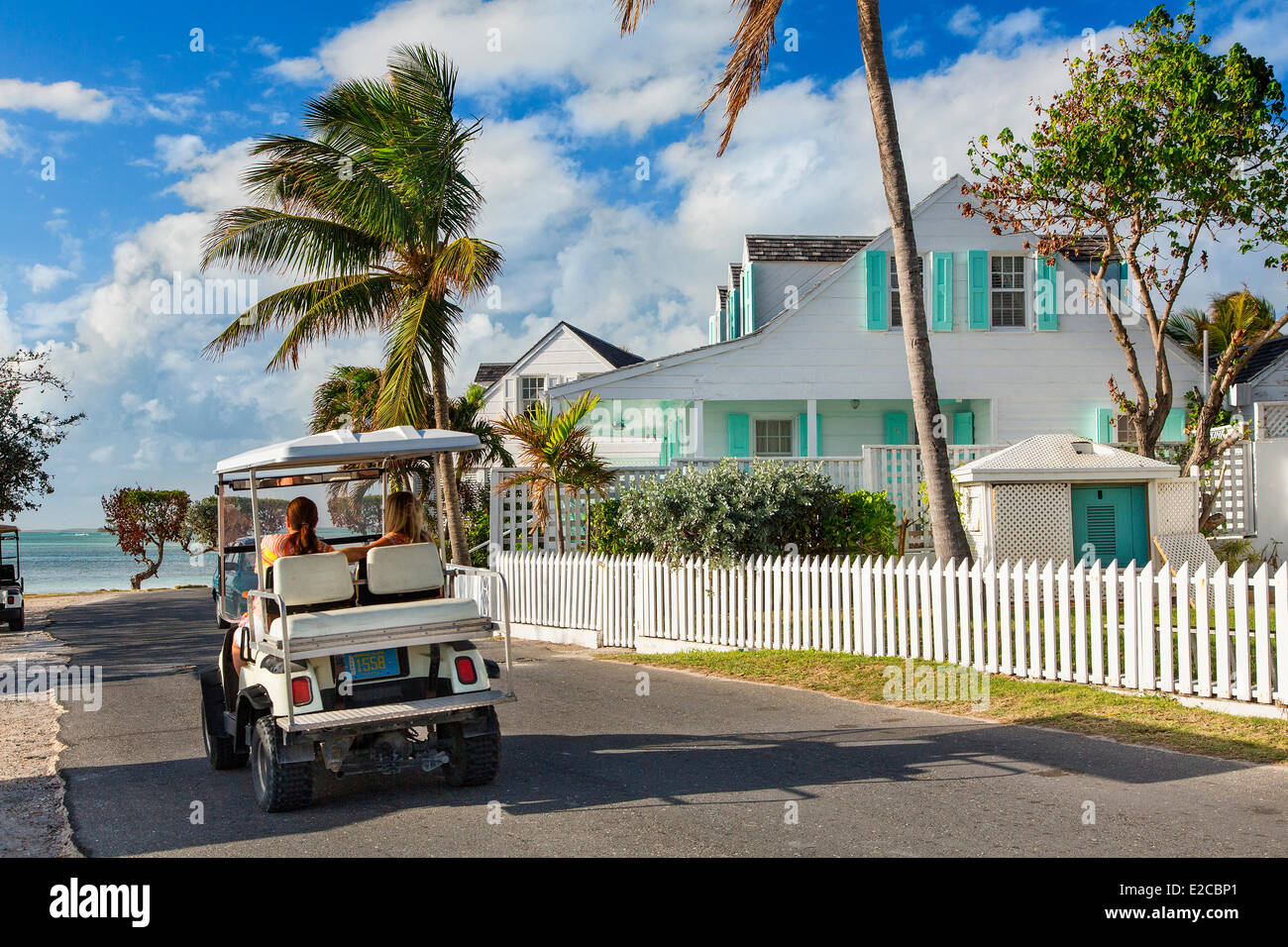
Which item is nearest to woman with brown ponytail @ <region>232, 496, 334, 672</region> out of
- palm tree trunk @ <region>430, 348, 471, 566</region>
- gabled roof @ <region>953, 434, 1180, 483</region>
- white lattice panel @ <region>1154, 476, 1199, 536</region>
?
palm tree trunk @ <region>430, 348, 471, 566</region>

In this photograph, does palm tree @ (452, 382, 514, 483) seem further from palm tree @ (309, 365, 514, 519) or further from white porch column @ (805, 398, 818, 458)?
white porch column @ (805, 398, 818, 458)

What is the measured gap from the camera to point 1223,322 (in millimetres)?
27172

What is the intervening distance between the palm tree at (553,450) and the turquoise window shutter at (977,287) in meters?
8.27

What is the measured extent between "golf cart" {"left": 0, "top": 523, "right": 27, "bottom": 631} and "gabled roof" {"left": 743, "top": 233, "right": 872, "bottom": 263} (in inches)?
647

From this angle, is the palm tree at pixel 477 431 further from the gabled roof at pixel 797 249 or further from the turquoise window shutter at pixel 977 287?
the turquoise window shutter at pixel 977 287

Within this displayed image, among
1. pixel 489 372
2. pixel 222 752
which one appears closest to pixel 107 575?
pixel 489 372

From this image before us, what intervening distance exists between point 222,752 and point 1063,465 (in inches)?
484

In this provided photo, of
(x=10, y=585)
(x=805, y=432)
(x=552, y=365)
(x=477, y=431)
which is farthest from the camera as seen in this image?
(x=552, y=365)

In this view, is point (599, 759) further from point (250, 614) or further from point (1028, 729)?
point (1028, 729)

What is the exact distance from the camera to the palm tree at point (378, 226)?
17.8 metres

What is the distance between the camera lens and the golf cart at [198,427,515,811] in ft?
21.0

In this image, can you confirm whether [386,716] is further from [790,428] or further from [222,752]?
[790,428]

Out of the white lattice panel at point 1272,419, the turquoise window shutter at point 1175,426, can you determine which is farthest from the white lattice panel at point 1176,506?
the turquoise window shutter at point 1175,426
